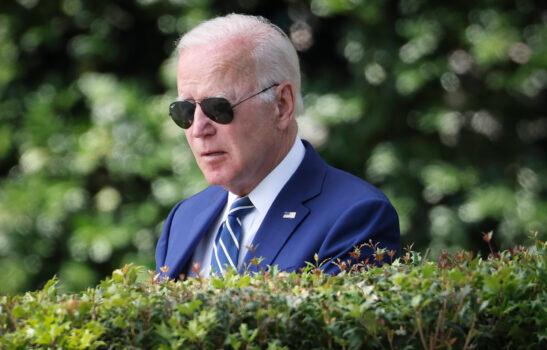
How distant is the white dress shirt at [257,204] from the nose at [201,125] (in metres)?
0.29

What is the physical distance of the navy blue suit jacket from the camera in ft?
14.2

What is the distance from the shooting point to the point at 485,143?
7715 millimetres

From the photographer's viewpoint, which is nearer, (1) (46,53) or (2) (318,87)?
(2) (318,87)

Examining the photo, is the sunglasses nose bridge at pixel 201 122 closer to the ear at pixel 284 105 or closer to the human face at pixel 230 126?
the human face at pixel 230 126

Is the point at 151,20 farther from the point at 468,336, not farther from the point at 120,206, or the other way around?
the point at 468,336

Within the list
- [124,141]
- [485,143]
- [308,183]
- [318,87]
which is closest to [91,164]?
[124,141]

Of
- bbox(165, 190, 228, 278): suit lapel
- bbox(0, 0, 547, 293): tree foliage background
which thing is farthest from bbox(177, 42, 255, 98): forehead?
bbox(0, 0, 547, 293): tree foliage background

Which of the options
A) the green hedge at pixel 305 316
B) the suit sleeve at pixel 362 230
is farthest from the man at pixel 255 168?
the green hedge at pixel 305 316

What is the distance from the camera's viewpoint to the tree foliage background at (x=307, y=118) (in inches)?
295

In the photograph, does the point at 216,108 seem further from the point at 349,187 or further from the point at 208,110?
the point at 349,187

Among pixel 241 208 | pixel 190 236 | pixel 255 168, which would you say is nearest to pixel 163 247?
pixel 190 236

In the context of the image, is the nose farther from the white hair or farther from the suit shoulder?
the suit shoulder

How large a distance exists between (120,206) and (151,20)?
4.37 ft

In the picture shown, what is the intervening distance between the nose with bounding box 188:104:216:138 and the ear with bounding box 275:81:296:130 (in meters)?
0.29
